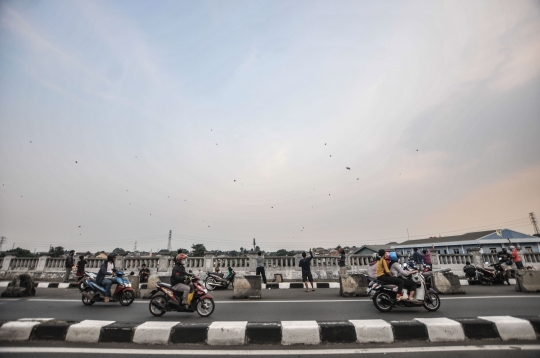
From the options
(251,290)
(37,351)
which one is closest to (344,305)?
(251,290)

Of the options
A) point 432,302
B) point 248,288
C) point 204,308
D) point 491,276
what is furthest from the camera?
point 491,276

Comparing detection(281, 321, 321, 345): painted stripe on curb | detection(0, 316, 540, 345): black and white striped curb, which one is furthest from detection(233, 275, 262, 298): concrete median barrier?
detection(281, 321, 321, 345): painted stripe on curb

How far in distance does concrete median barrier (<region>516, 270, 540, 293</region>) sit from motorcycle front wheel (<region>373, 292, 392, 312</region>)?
6525mm

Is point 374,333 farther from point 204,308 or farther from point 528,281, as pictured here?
point 528,281

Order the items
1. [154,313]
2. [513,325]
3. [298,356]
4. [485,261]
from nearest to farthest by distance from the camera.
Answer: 1. [298,356]
2. [513,325]
3. [154,313]
4. [485,261]

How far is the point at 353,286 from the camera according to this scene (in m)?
9.22

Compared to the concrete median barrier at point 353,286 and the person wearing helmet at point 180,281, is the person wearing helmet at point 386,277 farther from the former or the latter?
the person wearing helmet at point 180,281

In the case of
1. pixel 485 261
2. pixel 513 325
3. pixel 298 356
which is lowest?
pixel 298 356

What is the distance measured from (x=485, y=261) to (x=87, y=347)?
21.6 meters

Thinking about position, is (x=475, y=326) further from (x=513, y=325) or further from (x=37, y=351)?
(x=37, y=351)

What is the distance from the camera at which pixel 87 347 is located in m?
3.79

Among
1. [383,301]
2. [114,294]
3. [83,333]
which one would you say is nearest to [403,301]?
[383,301]

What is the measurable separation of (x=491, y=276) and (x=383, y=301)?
30.6 feet

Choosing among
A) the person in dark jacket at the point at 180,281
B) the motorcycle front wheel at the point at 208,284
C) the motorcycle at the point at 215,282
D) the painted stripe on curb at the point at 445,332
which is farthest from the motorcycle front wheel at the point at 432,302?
the motorcycle front wheel at the point at 208,284
